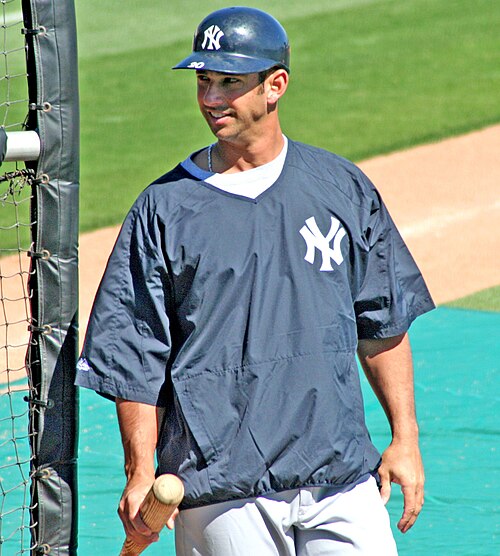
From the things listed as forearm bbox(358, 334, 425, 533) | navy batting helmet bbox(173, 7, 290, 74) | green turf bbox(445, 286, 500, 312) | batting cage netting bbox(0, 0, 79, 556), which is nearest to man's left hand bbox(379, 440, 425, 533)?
forearm bbox(358, 334, 425, 533)

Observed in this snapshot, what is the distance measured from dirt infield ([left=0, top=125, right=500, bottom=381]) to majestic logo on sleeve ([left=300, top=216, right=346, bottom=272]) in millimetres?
4349

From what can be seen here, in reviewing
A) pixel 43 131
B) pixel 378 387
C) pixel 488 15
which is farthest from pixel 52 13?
pixel 488 15

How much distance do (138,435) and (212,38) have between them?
118cm

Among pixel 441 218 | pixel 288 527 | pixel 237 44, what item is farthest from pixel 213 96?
pixel 441 218

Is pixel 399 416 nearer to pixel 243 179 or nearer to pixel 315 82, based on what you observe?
pixel 243 179

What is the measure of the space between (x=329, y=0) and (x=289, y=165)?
14.3 metres

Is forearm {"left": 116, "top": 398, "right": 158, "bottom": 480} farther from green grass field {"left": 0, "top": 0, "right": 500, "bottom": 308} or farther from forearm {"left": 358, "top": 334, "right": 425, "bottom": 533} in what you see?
green grass field {"left": 0, "top": 0, "right": 500, "bottom": 308}

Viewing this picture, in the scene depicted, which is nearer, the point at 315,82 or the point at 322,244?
the point at 322,244

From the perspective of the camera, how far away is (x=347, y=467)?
11.4 feet

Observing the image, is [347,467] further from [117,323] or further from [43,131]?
[43,131]

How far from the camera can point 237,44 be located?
11.6 ft

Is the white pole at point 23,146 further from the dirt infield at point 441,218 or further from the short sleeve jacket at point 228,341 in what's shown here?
the dirt infield at point 441,218

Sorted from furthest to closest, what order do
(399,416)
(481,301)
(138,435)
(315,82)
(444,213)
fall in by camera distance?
(315,82) < (444,213) < (481,301) < (399,416) < (138,435)

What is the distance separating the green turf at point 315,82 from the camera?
12234mm
